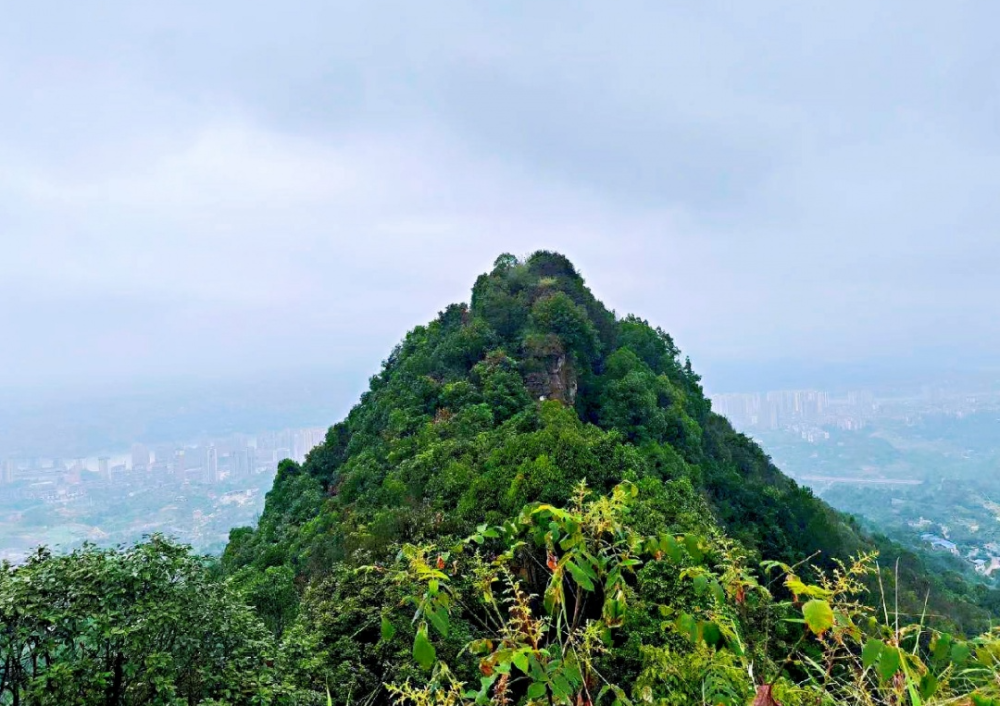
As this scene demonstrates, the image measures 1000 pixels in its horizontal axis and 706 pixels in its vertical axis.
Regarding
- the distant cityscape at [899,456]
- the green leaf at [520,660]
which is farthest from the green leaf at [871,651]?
the distant cityscape at [899,456]

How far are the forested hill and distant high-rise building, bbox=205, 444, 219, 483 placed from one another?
7584cm

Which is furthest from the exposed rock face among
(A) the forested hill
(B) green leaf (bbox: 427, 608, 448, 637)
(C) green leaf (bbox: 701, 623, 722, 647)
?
(B) green leaf (bbox: 427, 608, 448, 637)

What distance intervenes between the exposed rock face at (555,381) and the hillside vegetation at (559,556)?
3.2 inches

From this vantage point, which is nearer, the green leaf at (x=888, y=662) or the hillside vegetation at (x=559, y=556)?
the green leaf at (x=888, y=662)

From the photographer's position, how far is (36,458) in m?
101

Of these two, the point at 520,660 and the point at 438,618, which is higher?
the point at 438,618

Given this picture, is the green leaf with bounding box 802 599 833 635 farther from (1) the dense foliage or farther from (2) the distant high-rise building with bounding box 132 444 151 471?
(2) the distant high-rise building with bounding box 132 444 151 471

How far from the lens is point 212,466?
9319cm

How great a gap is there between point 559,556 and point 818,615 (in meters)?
3.40

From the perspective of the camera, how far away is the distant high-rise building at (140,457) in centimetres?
9419

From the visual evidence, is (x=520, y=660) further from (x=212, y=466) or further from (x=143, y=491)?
(x=212, y=466)

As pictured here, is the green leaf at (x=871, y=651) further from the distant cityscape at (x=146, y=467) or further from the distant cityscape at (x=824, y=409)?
the distant cityscape at (x=824, y=409)

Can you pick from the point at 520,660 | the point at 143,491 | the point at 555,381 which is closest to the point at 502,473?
the point at 555,381

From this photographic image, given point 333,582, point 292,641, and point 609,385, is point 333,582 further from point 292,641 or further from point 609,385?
point 609,385
